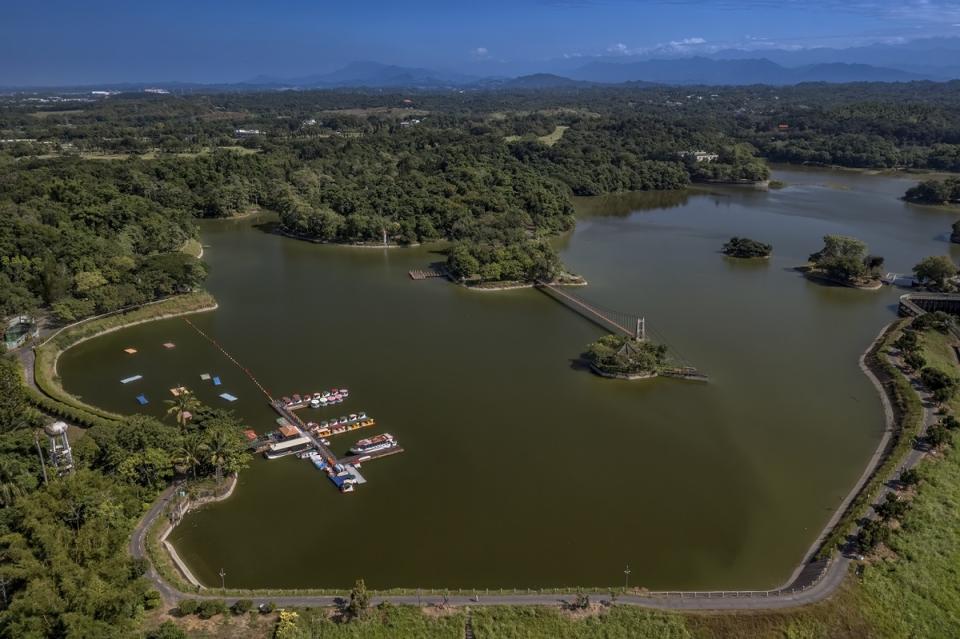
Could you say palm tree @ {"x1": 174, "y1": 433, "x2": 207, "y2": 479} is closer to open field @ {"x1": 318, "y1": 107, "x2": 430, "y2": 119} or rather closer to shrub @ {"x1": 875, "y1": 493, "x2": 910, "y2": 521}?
shrub @ {"x1": 875, "y1": 493, "x2": 910, "y2": 521}

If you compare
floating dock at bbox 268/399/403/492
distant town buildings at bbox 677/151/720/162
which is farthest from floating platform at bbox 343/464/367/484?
distant town buildings at bbox 677/151/720/162

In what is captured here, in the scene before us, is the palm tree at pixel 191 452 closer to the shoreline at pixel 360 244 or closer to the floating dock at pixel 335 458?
the floating dock at pixel 335 458

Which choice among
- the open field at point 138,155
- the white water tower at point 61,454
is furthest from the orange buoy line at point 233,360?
the open field at point 138,155

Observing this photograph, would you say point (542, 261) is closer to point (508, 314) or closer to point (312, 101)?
point (508, 314)

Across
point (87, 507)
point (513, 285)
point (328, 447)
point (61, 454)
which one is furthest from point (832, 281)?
point (61, 454)

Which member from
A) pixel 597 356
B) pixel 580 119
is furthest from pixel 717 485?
pixel 580 119
